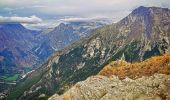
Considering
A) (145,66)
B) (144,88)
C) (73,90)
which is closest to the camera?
(144,88)

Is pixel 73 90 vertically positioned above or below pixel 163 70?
below

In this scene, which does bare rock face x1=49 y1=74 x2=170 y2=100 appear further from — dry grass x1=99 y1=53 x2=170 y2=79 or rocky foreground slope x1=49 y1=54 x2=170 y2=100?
dry grass x1=99 y1=53 x2=170 y2=79

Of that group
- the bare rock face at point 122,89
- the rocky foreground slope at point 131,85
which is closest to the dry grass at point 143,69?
the rocky foreground slope at point 131,85

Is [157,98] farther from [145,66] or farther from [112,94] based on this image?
[145,66]

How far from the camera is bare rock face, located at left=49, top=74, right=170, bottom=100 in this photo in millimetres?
114312

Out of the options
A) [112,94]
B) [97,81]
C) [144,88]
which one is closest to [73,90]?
[97,81]

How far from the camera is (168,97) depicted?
110 meters

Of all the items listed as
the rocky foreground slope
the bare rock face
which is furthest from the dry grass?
the bare rock face

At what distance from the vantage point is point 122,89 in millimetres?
122750

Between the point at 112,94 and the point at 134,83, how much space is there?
908 cm

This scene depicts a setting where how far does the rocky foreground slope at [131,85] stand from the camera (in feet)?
378

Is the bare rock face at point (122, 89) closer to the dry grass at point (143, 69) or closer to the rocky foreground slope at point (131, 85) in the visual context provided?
the rocky foreground slope at point (131, 85)

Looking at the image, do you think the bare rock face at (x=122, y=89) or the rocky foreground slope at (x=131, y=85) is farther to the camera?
the rocky foreground slope at (x=131, y=85)

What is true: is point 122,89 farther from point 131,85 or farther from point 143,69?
point 143,69
